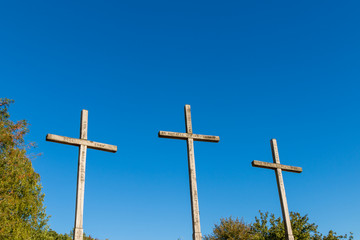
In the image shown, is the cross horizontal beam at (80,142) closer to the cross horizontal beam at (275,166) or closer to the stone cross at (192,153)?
the stone cross at (192,153)

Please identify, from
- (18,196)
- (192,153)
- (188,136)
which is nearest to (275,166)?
(192,153)

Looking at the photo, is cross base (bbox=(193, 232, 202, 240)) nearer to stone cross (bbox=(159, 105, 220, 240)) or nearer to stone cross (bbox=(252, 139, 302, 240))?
stone cross (bbox=(159, 105, 220, 240))

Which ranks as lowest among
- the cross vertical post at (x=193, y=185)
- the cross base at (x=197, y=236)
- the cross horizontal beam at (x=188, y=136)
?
the cross base at (x=197, y=236)

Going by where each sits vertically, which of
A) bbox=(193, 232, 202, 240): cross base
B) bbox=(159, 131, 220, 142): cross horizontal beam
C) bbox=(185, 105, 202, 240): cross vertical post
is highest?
bbox=(159, 131, 220, 142): cross horizontal beam

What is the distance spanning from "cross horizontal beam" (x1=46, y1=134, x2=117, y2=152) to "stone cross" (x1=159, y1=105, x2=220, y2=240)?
188 cm

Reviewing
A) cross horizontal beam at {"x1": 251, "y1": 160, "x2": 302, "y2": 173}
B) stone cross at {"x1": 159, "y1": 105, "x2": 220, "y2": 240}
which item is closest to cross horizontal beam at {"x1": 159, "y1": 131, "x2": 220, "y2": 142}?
stone cross at {"x1": 159, "y1": 105, "x2": 220, "y2": 240}

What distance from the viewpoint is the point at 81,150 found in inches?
433

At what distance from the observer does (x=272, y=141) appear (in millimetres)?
15188

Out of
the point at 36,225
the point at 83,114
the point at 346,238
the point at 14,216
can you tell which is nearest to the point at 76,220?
the point at 83,114

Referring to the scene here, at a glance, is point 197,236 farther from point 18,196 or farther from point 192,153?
point 18,196

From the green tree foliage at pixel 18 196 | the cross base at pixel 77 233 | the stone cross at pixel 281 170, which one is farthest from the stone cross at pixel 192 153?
the green tree foliage at pixel 18 196

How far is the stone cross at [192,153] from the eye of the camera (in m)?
11.0

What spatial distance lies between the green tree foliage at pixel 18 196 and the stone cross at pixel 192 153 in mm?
13285

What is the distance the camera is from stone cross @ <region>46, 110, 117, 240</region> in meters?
9.77
